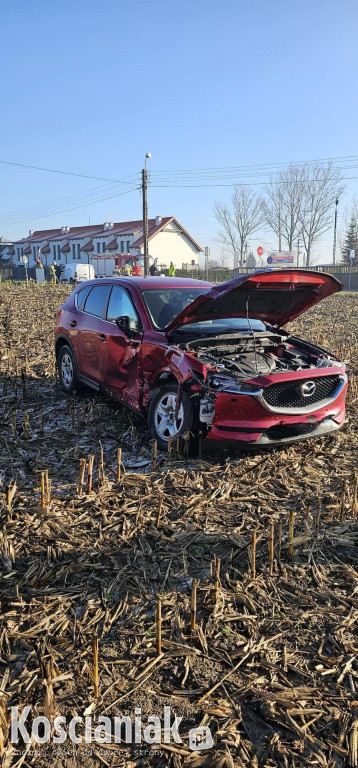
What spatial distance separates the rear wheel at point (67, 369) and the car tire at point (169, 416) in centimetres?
228

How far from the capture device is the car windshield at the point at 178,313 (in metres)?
5.67

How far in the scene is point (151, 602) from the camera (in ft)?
9.95

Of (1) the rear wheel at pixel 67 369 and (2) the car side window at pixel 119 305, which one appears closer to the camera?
(2) the car side window at pixel 119 305

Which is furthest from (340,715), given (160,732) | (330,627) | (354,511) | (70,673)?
(354,511)

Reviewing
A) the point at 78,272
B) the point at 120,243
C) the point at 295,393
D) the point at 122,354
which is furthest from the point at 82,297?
the point at 120,243

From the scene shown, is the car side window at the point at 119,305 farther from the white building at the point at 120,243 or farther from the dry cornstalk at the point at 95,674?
the white building at the point at 120,243

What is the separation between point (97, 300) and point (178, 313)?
1.51m

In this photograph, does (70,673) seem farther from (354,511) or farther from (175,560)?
(354,511)

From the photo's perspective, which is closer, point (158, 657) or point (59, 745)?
point (59, 745)

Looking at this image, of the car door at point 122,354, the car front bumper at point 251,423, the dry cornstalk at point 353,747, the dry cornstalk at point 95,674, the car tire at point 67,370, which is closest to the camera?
the dry cornstalk at point 353,747

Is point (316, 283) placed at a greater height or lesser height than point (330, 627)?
greater

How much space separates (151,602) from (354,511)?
5.98 ft

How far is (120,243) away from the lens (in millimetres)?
62375

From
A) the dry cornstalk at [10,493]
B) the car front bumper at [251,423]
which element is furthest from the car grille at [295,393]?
the dry cornstalk at [10,493]
